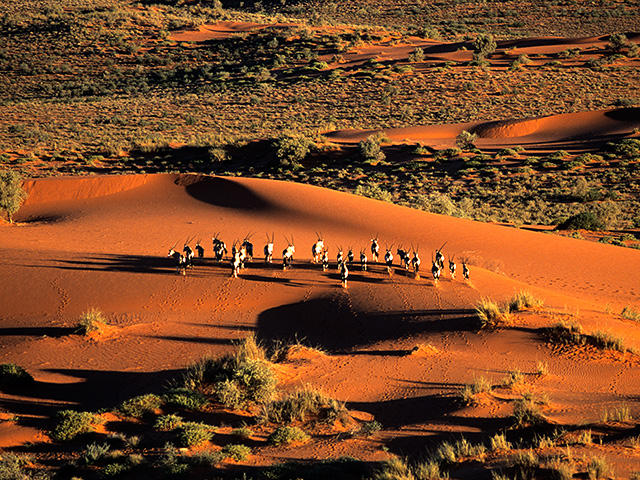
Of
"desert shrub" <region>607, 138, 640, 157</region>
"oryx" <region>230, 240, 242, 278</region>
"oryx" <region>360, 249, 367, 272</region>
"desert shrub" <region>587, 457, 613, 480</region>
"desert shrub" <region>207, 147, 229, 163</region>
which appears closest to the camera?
"desert shrub" <region>587, 457, 613, 480</region>

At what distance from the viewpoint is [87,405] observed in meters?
11.1

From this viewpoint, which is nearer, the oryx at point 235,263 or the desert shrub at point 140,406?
the desert shrub at point 140,406

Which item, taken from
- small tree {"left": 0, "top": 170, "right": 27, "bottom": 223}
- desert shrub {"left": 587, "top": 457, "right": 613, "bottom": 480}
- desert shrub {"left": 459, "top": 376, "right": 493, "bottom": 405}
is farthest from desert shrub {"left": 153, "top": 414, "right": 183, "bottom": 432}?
small tree {"left": 0, "top": 170, "right": 27, "bottom": 223}

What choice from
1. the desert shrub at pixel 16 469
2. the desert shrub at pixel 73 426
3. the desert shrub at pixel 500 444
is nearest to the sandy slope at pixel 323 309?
the desert shrub at pixel 73 426

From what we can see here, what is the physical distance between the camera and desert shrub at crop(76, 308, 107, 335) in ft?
46.0

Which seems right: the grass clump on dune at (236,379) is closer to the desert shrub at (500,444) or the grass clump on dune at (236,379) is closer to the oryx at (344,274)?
the desert shrub at (500,444)

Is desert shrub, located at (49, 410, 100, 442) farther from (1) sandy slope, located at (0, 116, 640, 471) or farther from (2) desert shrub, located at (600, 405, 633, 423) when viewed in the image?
(2) desert shrub, located at (600, 405, 633, 423)

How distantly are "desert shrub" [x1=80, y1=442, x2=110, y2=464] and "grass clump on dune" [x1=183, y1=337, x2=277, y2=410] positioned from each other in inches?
97.7

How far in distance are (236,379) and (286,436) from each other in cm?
222

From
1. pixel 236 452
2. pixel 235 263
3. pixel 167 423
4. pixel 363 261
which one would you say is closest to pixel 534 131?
pixel 363 261

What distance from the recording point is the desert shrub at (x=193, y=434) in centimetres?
869

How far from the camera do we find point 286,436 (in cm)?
888

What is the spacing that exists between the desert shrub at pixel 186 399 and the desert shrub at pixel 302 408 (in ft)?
4.08

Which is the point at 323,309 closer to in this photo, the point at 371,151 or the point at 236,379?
the point at 236,379
